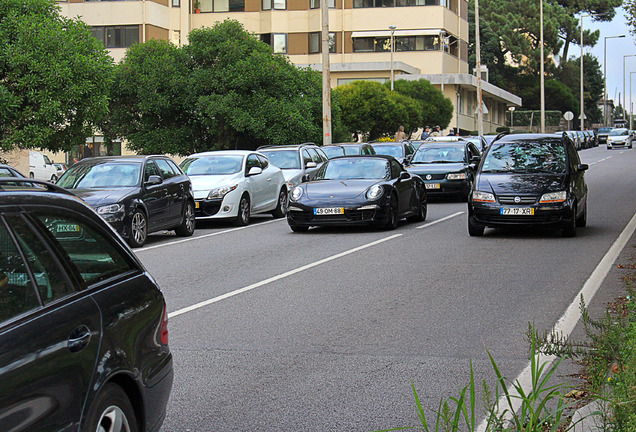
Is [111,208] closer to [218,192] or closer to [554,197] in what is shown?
[218,192]

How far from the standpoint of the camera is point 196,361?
23.5 ft

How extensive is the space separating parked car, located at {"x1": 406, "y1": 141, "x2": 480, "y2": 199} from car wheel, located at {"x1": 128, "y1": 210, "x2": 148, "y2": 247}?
10288 mm

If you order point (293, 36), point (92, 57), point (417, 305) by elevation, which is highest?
point (293, 36)

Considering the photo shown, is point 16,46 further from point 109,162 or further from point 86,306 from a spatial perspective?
point 86,306

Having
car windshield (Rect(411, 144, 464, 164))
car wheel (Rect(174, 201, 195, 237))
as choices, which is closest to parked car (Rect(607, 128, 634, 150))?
car windshield (Rect(411, 144, 464, 164))

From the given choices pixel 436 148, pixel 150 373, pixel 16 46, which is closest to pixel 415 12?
pixel 436 148

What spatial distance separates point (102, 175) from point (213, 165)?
4643 millimetres

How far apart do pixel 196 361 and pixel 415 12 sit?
66722 millimetres

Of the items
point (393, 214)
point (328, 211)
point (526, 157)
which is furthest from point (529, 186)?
point (328, 211)

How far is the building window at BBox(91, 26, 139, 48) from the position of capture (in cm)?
6087

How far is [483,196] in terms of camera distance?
15945 millimetres

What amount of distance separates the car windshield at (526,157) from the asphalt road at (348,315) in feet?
3.89

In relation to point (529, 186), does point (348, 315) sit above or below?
below

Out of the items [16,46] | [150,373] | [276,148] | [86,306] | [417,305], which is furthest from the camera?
[276,148]
